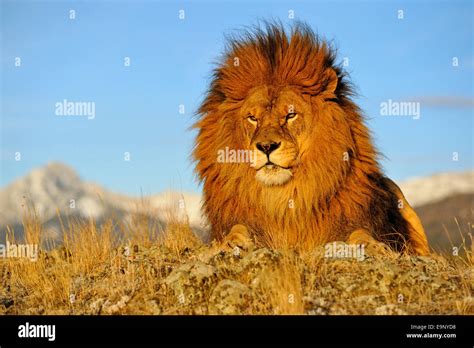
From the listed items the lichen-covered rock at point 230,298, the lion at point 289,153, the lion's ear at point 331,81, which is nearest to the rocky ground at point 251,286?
the lichen-covered rock at point 230,298

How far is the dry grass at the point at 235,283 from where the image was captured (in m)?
7.08

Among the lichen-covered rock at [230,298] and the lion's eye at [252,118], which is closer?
the lichen-covered rock at [230,298]

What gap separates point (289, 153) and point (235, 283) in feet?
6.00

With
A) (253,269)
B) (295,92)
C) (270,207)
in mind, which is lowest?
(253,269)

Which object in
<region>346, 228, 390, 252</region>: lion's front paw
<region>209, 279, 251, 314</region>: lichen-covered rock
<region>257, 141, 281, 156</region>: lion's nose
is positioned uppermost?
<region>257, 141, 281, 156</region>: lion's nose

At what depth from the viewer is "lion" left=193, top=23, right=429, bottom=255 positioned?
8727mm

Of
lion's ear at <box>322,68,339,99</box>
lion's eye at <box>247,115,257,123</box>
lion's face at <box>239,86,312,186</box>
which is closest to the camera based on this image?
lion's face at <box>239,86,312,186</box>

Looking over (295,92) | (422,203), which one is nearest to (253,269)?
(295,92)


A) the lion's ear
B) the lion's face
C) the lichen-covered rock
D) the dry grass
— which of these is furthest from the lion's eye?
the lichen-covered rock

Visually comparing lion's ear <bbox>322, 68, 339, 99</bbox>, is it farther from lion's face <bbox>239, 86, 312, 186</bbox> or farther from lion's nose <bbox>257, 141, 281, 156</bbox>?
lion's nose <bbox>257, 141, 281, 156</bbox>

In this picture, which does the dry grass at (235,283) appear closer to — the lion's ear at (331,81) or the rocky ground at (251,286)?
the rocky ground at (251,286)

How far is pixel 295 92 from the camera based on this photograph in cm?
885
